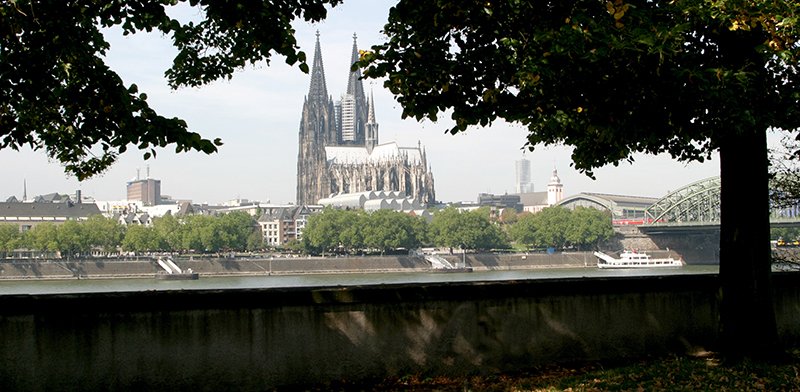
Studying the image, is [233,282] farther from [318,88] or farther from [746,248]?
[318,88]

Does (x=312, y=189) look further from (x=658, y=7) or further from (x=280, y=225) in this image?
(x=658, y=7)

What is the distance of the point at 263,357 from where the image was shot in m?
6.68

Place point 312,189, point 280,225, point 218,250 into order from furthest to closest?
1. point 312,189
2. point 280,225
3. point 218,250

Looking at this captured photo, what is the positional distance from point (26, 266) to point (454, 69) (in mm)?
78959

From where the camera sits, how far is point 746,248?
7441mm

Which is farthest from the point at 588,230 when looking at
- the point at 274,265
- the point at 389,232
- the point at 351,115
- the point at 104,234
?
the point at 351,115

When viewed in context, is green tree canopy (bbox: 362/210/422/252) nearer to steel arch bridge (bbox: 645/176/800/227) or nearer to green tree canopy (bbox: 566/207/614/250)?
green tree canopy (bbox: 566/207/614/250)

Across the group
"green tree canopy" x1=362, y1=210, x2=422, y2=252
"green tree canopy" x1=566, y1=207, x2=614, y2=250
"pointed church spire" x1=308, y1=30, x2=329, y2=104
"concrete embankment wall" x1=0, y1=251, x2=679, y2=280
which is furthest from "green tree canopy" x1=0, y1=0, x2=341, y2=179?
"pointed church spire" x1=308, y1=30, x2=329, y2=104

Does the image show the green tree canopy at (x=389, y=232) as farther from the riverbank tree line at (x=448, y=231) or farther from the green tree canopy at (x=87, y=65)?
the green tree canopy at (x=87, y=65)

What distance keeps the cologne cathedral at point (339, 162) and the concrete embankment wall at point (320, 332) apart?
5815 inches

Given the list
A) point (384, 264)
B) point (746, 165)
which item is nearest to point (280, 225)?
point (384, 264)

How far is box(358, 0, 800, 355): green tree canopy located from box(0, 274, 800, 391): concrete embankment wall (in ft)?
3.07

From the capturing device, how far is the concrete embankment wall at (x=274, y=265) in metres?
81.0

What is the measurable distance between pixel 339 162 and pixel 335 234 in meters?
52.6
